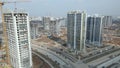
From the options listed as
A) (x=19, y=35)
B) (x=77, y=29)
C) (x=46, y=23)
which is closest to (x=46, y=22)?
(x=46, y=23)

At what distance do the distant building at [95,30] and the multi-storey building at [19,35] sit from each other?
20.6 meters

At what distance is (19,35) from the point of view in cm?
1623

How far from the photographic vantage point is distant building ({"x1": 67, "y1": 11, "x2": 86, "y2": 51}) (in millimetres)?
28516

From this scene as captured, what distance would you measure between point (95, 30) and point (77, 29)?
22.0 ft

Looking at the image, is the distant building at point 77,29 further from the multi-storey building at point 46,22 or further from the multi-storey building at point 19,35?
the multi-storey building at point 46,22

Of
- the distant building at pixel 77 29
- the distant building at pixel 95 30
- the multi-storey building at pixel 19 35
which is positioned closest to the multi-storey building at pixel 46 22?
the distant building at pixel 95 30

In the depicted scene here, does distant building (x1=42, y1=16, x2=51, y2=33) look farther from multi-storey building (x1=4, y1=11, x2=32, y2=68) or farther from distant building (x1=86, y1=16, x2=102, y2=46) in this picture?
multi-storey building (x1=4, y1=11, x2=32, y2=68)

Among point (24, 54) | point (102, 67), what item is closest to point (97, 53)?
point (102, 67)

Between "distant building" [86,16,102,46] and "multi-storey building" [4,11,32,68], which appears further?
"distant building" [86,16,102,46]

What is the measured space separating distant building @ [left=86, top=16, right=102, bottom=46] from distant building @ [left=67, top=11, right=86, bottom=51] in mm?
5556

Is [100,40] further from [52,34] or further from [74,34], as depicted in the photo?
[52,34]

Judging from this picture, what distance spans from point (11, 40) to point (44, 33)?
31.8 meters

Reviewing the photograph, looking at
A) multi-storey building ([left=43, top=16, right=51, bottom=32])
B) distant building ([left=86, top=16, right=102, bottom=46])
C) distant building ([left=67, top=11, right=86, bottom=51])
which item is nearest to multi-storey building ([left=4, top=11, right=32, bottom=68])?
distant building ([left=67, top=11, right=86, bottom=51])

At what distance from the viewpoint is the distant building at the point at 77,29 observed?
1123 inches
